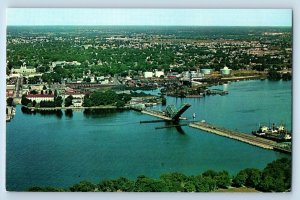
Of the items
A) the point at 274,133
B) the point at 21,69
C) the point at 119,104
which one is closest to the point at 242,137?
the point at 274,133

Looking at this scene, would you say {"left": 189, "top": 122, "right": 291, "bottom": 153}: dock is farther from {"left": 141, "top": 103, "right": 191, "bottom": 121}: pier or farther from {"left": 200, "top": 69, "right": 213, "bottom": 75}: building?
{"left": 200, "top": 69, "right": 213, "bottom": 75}: building

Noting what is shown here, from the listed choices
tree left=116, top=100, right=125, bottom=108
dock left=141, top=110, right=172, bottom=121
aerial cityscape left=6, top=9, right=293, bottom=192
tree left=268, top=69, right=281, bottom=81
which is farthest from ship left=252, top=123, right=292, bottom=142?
tree left=116, top=100, right=125, bottom=108

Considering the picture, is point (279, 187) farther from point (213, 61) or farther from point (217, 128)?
point (213, 61)

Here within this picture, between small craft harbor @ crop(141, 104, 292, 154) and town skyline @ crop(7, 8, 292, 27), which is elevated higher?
town skyline @ crop(7, 8, 292, 27)

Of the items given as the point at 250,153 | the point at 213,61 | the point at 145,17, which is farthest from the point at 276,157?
the point at 145,17

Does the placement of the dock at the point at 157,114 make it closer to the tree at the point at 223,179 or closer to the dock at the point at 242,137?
the dock at the point at 242,137

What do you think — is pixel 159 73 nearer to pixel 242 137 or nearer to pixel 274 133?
pixel 242 137
